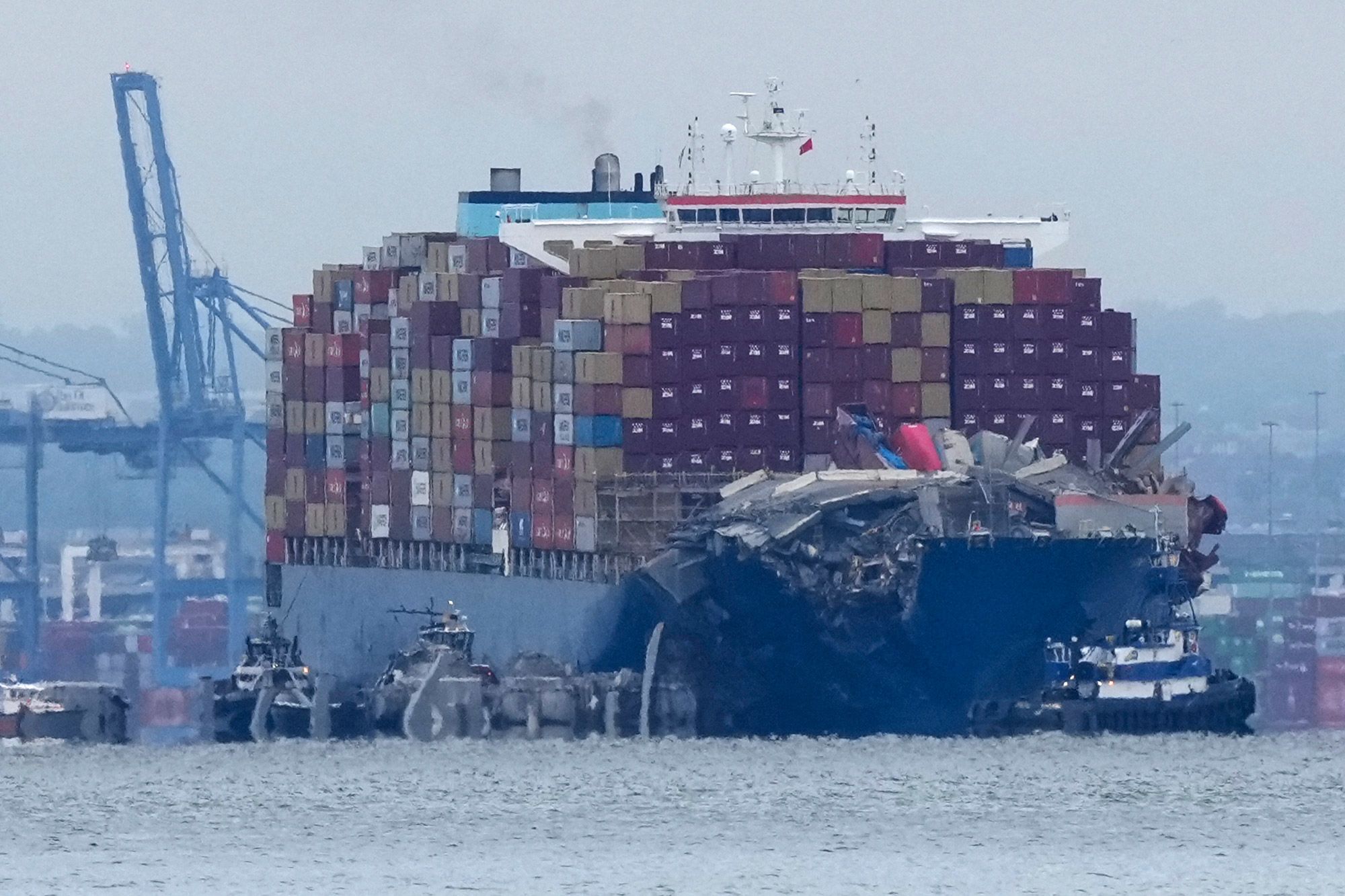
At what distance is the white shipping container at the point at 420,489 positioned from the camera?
91938mm

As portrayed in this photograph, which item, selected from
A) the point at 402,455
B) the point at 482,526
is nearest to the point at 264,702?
the point at 402,455

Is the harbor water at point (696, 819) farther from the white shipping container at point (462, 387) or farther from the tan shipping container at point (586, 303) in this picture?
the tan shipping container at point (586, 303)

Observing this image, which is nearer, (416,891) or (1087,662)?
(416,891)

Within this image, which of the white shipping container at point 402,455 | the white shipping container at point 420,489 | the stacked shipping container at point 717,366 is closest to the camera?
the stacked shipping container at point 717,366

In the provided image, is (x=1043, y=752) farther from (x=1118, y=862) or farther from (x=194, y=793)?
(x=194, y=793)

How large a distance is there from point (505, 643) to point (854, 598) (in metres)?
13.5

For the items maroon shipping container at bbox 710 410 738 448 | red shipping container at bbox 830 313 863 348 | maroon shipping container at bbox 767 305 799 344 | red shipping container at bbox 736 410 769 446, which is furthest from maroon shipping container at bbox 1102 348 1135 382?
maroon shipping container at bbox 710 410 738 448

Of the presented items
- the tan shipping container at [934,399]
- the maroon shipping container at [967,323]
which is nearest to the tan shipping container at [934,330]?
the maroon shipping container at [967,323]

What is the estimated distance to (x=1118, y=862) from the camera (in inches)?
2702

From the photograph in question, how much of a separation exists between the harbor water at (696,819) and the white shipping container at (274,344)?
1560 centimetres

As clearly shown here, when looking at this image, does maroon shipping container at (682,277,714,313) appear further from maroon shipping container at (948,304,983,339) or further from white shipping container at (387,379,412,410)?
white shipping container at (387,379,412,410)

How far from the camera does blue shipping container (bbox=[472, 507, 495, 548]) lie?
88.9m

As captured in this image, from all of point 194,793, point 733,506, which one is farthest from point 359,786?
point 733,506

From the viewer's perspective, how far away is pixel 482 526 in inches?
3516
